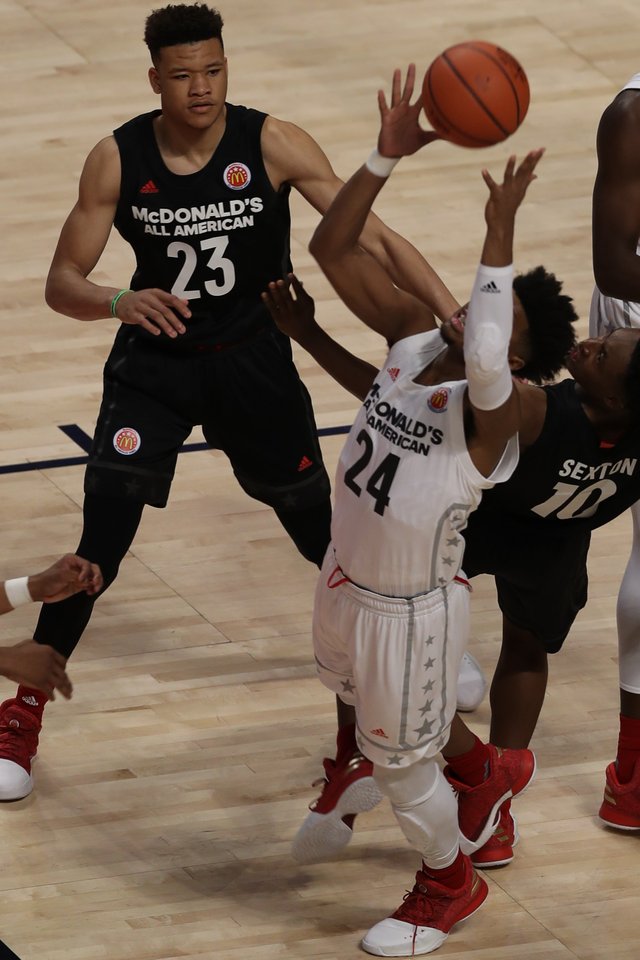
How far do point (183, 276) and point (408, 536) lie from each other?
1.39m

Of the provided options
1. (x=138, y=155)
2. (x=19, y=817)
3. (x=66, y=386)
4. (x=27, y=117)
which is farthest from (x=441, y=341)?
(x=27, y=117)

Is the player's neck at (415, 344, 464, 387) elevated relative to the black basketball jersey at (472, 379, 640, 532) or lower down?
elevated

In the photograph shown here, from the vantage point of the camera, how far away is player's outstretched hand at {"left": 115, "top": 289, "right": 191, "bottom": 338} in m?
4.82

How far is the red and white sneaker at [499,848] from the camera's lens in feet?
15.9

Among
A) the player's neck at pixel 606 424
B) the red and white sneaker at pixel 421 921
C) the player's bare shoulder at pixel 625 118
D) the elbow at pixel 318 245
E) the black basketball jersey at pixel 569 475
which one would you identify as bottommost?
the red and white sneaker at pixel 421 921

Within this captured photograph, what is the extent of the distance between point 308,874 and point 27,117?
6.43m

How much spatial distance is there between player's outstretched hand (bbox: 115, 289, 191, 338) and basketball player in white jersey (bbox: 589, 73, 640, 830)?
109 centimetres

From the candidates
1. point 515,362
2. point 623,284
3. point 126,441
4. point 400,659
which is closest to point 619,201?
point 623,284

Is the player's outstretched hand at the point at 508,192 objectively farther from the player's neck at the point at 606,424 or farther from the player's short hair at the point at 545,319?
the player's neck at the point at 606,424

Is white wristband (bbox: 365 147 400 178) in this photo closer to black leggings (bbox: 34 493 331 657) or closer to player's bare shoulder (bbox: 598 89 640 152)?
player's bare shoulder (bbox: 598 89 640 152)

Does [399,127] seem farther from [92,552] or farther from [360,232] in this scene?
[92,552]

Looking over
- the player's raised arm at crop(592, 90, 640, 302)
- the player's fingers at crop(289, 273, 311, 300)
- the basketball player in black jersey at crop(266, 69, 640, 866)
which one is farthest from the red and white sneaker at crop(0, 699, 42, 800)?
the player's raised arm at crop(592, 90, 640, 302)

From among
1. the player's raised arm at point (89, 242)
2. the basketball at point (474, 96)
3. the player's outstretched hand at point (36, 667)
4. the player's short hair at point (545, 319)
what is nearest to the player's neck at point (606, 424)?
the player's short hair at point (545, 319)

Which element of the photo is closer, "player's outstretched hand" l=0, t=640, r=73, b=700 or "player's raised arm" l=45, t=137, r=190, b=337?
"player's outstretched hand" l=0, t=640, r=73, b=700
